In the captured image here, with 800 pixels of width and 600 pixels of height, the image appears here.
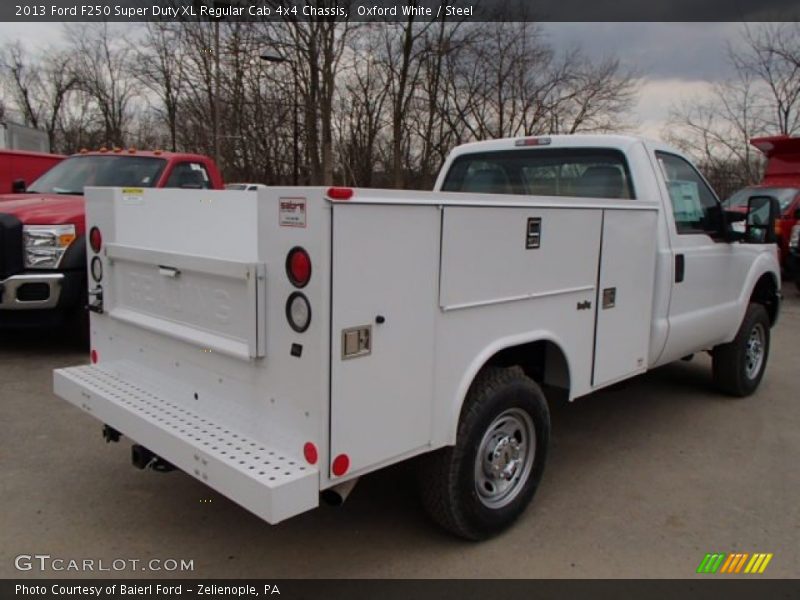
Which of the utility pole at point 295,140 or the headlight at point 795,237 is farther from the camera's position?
the utility pole at point 295,140

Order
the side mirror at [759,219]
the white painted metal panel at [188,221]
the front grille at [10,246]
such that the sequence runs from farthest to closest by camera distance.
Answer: the front grille at [10,246] < the side mirror at [759,219] < the white painted metal panel at [188,221]

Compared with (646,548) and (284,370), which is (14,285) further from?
(646,548)

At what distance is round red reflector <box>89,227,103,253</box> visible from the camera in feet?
12.3

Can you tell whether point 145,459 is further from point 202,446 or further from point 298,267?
point 298,267

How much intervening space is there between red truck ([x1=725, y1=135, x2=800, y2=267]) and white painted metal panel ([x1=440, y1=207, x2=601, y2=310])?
1104 cm

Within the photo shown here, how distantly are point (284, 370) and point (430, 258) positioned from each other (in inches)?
28.8

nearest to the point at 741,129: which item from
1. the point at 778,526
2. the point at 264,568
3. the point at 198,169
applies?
the point at 198,169

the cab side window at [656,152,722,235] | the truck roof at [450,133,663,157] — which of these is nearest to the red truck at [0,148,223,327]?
the truck roof at [450,133,663,157]

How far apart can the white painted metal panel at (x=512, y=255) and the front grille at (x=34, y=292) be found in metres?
4.72

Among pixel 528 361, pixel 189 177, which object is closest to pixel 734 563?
pixel 528 361

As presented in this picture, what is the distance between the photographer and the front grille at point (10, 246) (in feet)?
20.2
